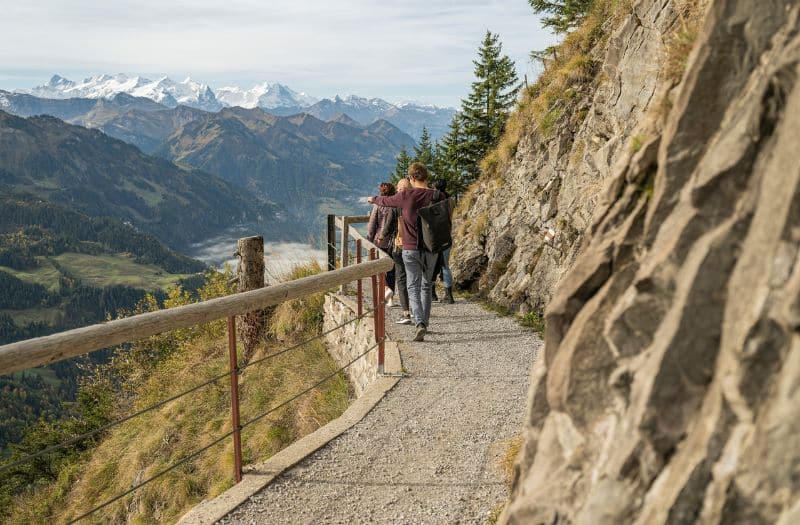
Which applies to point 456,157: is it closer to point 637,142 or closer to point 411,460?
point 411,460

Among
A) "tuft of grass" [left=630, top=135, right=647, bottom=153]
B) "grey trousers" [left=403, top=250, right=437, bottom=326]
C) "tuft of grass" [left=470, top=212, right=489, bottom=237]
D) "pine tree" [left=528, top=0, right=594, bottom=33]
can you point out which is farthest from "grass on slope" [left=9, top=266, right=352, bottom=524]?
"pine tree" [left=528, top=0, right=594, bottom=33]

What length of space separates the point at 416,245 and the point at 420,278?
0.57 metres

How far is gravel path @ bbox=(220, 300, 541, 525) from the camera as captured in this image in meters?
Answer: 4.79

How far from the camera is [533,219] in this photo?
45.2ft

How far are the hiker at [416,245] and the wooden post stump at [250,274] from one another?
3.49 metres

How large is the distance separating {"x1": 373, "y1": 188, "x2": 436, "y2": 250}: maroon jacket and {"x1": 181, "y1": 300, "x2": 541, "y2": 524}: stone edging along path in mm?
1803

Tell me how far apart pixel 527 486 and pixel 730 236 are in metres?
1.39

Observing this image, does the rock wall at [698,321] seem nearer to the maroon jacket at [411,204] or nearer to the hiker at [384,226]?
the maroon jacket at [411,204]

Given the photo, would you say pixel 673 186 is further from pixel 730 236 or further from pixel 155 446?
pixel 155 446

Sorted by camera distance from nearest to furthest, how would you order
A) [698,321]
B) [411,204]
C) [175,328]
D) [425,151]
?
[698,321], [175,328], [411,204], [425,151]

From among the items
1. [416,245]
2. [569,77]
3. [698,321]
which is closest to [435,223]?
[416,245]

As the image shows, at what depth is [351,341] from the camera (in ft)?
33.8

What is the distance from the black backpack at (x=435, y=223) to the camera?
8.70 m

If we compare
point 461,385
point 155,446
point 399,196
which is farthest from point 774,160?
point 155,446
